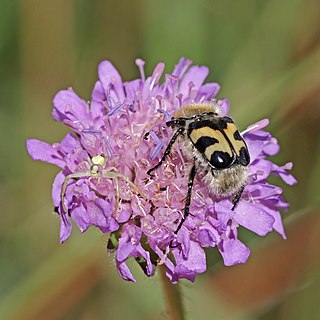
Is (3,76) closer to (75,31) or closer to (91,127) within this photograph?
(75,31)

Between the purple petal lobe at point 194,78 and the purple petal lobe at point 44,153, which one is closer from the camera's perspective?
the purple petal lobe at point 44,153

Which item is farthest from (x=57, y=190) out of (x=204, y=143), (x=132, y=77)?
(x=132, y=77)

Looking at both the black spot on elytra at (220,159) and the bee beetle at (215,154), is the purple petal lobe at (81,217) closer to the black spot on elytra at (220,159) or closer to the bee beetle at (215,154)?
the bee beetle at (215,154)

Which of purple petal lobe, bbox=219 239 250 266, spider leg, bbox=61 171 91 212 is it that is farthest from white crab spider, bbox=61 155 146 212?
purple petal lobe, bbox=219 239 250 266

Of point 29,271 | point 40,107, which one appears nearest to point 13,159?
point 40,107

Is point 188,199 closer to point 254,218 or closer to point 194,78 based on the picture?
point 254,218

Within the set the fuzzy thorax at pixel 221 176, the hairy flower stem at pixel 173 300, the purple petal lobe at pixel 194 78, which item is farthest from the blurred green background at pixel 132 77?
the fuzzy thorax at pixel 221 176

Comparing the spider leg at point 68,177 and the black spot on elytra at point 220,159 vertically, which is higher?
the spider leg at point 68,177
